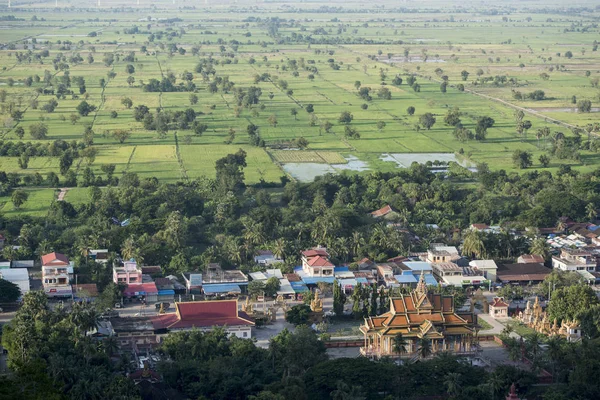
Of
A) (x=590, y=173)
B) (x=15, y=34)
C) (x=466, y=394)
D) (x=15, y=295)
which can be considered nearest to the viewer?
(x=466, y=394)

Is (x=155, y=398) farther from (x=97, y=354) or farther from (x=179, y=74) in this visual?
(x=179, y=74)

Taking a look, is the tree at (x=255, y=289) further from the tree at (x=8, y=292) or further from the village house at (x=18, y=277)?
the tree at (x=8, y=292)

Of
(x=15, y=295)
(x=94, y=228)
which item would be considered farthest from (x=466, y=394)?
(x=94, y=228)

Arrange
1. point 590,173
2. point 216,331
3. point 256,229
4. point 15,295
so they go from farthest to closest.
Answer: point 590,173, point 256,229, point 15,295, point 216,331

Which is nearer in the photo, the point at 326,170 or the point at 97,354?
the point at 97,354

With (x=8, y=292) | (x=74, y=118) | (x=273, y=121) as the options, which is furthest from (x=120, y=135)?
(x=8, y=292)

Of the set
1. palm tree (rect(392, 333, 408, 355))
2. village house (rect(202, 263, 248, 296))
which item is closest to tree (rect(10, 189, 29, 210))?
village house (rect(202, 263, 248, 296))

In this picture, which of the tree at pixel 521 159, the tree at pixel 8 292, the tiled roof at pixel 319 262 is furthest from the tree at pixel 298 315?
the tree at pixel 521 159

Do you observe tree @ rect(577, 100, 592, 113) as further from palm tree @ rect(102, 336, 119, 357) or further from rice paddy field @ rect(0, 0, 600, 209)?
palm tree @ rect(102, 336, 119, 357)
